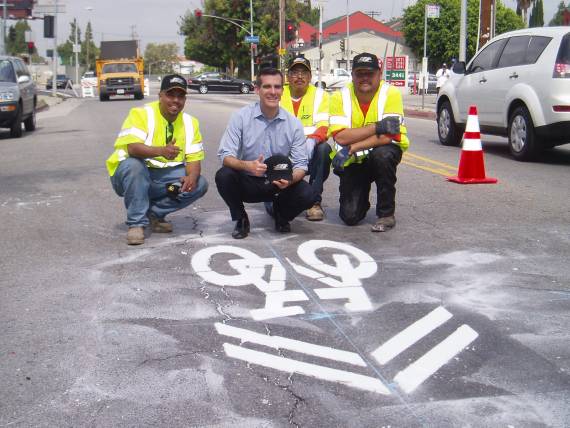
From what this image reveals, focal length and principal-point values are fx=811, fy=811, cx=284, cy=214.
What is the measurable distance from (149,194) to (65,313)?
219cm

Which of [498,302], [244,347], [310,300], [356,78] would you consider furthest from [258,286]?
[356,78]

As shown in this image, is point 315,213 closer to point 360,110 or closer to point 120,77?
point 360,110

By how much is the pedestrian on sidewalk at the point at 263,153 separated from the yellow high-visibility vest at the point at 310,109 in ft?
2.49

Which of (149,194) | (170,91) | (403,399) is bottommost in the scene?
(403,399)

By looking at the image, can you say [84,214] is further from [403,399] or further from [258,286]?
[403,399]

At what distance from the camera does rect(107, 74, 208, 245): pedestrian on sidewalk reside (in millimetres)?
6402

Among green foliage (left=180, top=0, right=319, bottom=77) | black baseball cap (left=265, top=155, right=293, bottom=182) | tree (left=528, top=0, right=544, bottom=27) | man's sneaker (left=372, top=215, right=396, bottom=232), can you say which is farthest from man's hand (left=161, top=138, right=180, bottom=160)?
tree (left=528, top=0, right=544, bottom=27)

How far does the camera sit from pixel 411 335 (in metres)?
4.24

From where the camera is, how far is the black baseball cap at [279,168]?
6270 mm

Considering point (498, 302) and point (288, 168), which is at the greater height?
point (288, 168)

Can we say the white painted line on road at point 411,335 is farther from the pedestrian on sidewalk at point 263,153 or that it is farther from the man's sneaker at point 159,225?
the man's sneaker at point 159,225

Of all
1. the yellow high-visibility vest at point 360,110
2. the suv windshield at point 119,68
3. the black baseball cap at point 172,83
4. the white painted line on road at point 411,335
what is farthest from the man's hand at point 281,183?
the suv windshield at point 119,68

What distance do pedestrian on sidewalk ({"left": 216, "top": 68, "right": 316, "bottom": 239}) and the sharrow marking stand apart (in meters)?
2.19

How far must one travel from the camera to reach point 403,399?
136 inches
